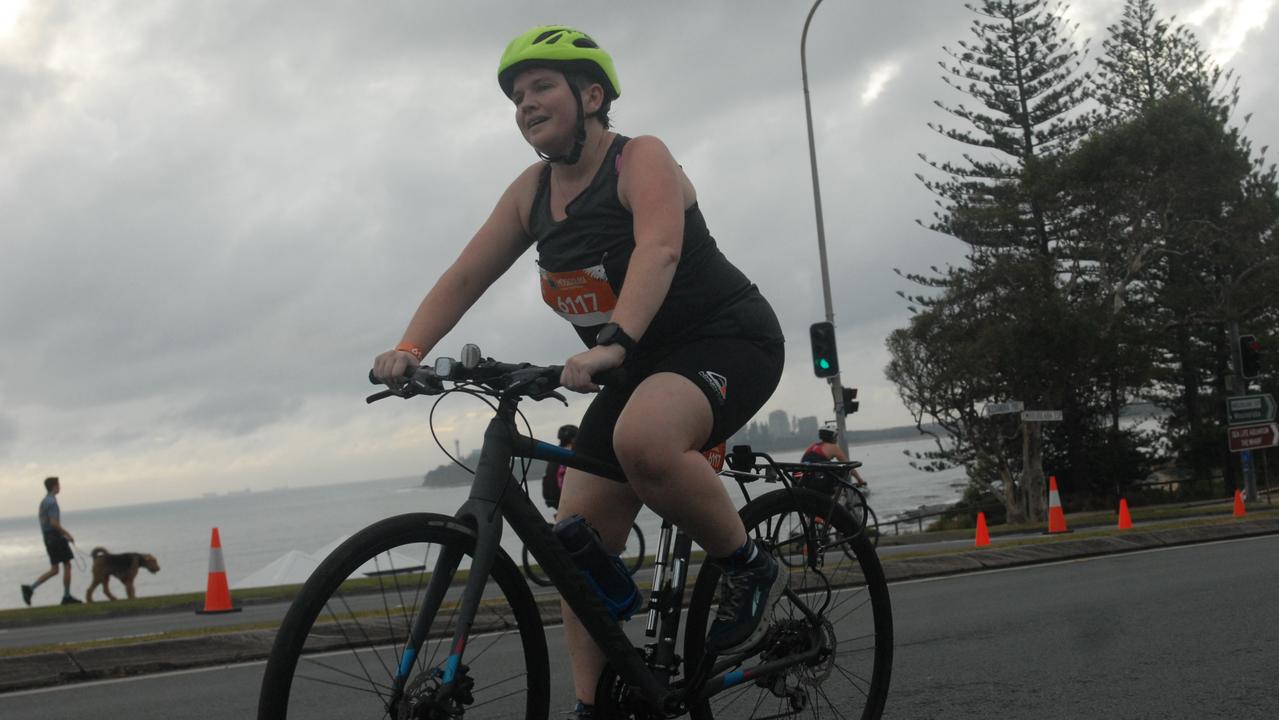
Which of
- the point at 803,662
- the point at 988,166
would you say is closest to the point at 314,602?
the point at 803,662

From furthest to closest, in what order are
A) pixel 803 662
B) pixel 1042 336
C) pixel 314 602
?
1. pixel 1042 336
2. pixel 803 662
3. pixel 314 602

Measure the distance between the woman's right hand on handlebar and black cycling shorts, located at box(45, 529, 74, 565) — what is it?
1515 cm

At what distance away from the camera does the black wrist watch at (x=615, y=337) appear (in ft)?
9.17

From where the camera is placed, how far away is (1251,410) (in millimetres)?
23953

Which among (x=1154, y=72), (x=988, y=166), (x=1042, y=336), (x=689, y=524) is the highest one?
(x=1154, y=72)

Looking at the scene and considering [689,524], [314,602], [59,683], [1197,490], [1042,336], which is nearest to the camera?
[314,602]

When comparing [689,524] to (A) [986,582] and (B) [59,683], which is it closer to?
(B) [59,683]

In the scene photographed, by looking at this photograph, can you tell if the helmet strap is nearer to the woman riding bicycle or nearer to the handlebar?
the woman riding bicycle

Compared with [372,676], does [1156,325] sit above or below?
above

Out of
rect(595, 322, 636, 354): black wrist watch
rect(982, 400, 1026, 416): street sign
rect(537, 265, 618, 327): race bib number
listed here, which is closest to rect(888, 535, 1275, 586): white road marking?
rect(537, 265, 618, 327): race bib number

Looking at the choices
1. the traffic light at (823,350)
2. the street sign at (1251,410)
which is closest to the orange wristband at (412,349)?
the traffic light at (823,350)

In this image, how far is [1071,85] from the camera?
45.8 metres

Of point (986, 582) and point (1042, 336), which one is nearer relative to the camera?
point (986, 582)

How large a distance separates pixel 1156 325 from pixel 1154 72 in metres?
10.0
